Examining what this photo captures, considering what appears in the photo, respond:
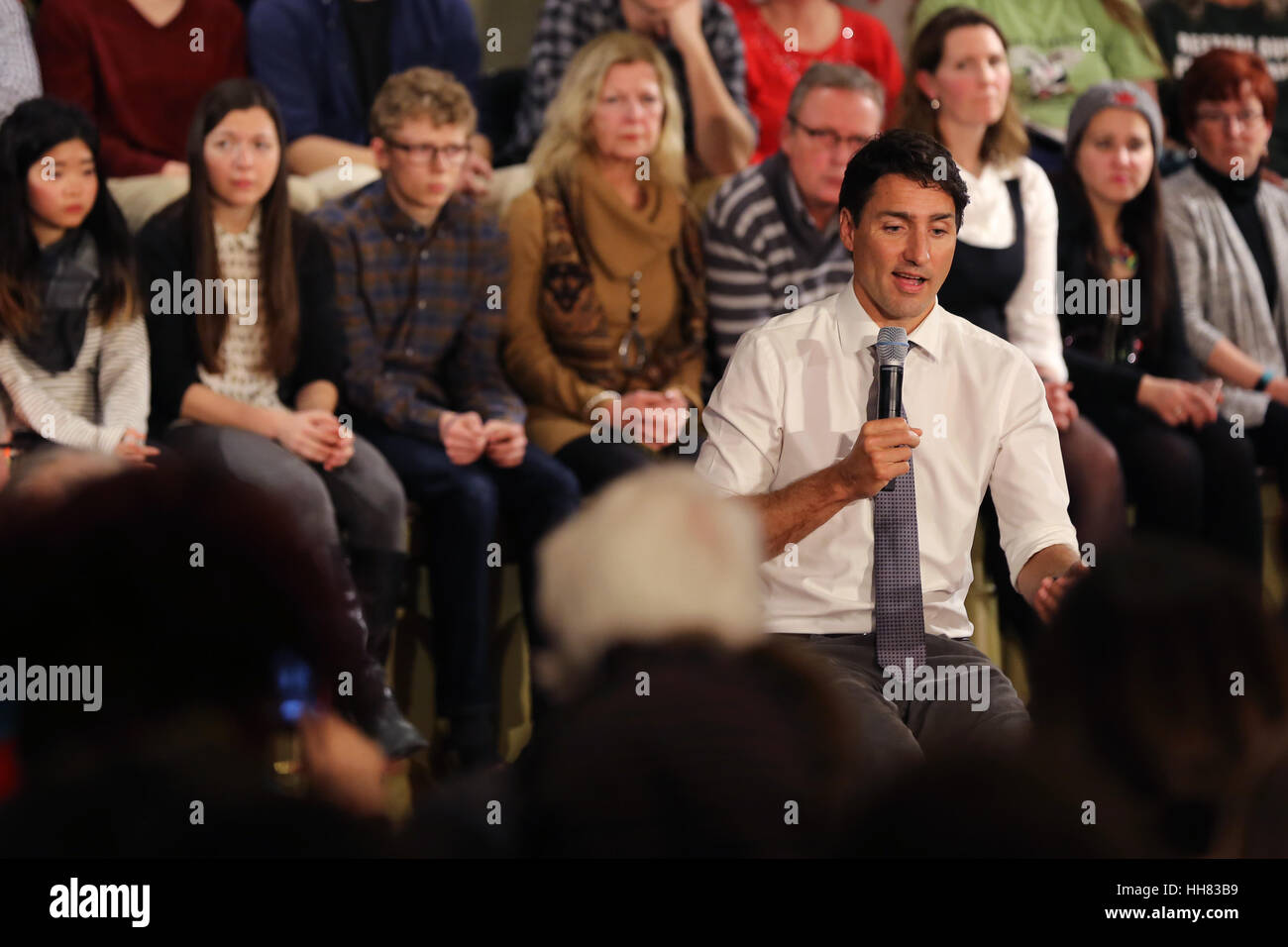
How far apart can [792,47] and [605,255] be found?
95cm

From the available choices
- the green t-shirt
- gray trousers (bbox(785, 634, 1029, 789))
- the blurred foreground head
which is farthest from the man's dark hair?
the green t-shirt

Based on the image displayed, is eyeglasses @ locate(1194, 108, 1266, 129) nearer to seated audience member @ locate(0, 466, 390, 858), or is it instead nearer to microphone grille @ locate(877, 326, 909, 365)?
microphone grille @ locate(877, 326, 909, 365)

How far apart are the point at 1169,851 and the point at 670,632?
394 mm

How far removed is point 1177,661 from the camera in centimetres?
110

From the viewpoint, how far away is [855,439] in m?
2.08

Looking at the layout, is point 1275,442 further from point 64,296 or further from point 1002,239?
point 64,296

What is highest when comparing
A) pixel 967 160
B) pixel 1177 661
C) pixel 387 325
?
pixel 967 160

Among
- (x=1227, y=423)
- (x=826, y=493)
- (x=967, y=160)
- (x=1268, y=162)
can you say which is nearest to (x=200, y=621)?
(x=826, y=493)

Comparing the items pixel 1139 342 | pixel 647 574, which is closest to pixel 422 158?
pixel 1139 342

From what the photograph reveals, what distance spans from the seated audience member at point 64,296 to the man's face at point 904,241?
141 cm

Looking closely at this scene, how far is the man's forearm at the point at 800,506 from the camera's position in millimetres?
1941

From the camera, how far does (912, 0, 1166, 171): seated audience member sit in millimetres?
3986

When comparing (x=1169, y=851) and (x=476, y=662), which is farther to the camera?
(x=476, y=662)
